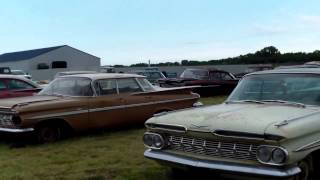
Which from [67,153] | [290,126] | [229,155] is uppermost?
[290,126]

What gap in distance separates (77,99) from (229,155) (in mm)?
5180

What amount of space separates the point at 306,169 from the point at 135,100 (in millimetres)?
5797

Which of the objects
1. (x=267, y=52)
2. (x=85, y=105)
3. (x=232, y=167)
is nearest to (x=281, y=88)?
(x=232, y=167)

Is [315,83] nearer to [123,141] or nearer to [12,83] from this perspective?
[123,141]

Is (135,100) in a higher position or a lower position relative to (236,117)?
lower

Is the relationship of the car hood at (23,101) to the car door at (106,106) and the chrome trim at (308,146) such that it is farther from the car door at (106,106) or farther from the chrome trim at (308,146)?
the chrome trim at (308,146)

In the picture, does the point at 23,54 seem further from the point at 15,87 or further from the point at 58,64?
the point at 15,87

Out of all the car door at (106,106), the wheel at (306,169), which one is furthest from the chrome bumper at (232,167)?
the car door at (106,106)

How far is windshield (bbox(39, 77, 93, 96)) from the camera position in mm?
10172

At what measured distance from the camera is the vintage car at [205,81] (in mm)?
20438

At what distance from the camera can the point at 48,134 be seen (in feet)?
31.6

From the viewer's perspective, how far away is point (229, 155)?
529 cm

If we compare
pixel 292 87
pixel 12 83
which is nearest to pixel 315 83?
pixel 292 87

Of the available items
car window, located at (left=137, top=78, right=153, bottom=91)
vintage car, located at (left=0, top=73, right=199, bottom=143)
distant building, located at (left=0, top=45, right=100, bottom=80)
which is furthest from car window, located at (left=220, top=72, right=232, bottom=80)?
distant building, located at (left=0, top=45, right=100, bottom=80)
